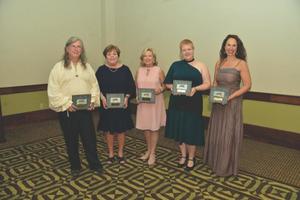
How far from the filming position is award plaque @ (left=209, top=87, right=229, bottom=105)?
114 inches

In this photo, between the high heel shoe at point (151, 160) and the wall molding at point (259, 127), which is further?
the wall molding at point (259, 127)

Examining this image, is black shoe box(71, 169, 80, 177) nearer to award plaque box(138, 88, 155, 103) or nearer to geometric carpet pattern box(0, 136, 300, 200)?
geometric carpet pattern box(0, 136, 300, 200)

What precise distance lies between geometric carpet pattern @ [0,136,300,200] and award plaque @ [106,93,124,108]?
2.59 ft

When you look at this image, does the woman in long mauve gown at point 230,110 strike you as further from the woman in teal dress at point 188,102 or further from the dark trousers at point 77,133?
the dark trousers at point 77,133

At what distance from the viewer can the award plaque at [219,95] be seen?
9.51 feet

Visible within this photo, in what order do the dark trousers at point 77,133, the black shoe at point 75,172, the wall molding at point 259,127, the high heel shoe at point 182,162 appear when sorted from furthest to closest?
the wall molding at point 259,127
the high heel shoe at point 182,162
the black shoe at point 75,172
the dark trousers at point 77,133

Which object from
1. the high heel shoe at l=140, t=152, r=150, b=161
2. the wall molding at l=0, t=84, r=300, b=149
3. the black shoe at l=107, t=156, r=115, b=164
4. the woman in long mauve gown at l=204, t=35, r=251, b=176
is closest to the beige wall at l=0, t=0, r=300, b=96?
the wall molding at l=0, t=84, r=300, b=149

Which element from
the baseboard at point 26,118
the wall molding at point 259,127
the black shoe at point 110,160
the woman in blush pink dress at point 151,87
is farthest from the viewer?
the baseboard at point 26,118

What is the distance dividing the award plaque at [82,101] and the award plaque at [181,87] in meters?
0.95

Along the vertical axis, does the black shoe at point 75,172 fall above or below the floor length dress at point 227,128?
below

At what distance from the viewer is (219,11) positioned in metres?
4.57

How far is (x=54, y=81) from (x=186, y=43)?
4.88 ft

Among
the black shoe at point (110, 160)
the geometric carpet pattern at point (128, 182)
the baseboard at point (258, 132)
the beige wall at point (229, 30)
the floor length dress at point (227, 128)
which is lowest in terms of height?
the geometric carpet pattern at point (128, 182)

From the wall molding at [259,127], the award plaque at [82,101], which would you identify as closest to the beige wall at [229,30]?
the wall molding at [259,127]
